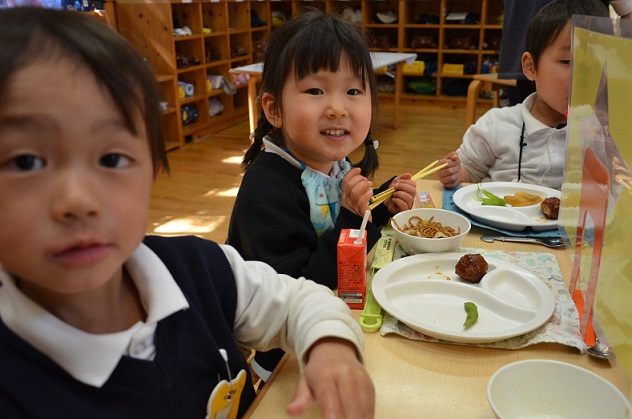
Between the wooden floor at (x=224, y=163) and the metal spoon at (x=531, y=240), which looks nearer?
the metal spoon at (x=531, y=240)

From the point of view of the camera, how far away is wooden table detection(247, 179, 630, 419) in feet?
2.18

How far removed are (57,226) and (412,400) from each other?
0.45 metres

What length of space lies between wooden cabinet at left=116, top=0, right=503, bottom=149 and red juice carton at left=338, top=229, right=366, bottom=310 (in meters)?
4.03

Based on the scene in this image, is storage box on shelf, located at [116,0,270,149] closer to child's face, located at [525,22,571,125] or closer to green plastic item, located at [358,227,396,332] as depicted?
child's face, located at [525,22,571,125]

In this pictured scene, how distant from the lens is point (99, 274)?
56cm

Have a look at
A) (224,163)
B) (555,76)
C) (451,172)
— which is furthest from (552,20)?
(224,163)

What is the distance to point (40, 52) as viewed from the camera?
1.76 feet

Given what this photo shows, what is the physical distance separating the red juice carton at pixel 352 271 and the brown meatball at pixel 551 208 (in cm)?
54

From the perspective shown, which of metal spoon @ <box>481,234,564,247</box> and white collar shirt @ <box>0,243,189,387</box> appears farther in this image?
metal spoon @ <box>481,234,564,247</box>

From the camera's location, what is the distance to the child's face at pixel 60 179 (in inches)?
20.4

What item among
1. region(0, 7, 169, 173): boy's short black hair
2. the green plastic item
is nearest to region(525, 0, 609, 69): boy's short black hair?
the green plastic item

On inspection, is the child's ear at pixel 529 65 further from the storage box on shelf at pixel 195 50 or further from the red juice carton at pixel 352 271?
the storage box on shelf at pixel 195 50

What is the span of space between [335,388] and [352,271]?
268 millimetres

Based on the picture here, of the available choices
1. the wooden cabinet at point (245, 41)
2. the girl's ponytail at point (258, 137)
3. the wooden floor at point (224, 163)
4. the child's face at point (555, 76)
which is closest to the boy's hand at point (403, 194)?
the girl's ponytail at point (258, 137)
